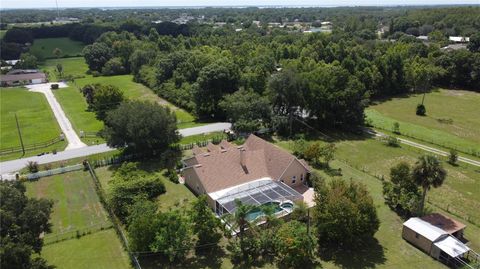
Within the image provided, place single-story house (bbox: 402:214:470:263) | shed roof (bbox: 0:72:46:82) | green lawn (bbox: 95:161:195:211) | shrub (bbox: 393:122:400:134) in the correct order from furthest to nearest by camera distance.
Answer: shed roof (bbox: 0:72:46:82) → shrub (bbox: 393:122:400:134) → green lawn (bbox: 95:161:195:211) → single-story house (bbox: 402:214:470:263)

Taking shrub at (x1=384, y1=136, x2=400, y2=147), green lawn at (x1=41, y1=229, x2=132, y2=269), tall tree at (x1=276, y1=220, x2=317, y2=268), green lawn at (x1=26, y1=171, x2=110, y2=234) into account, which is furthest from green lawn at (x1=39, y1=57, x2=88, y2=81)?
tall tree at (x1=276, y1=220, x2=317, y2=268)

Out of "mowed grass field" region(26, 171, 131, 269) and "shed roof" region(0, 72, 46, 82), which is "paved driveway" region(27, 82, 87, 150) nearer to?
"shed roof" region(0, 72, 46, 82)

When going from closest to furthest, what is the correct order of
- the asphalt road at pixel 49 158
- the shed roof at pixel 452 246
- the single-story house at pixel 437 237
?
the shed roof at pixel 452 246
the single-story house at pixel 437 237
the asphalt road at pixel 49 158

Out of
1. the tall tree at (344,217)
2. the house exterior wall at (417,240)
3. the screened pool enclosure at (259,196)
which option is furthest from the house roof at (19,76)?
the house exterior wall at (417,240)

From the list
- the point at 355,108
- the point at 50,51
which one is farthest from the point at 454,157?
the point at 50,51

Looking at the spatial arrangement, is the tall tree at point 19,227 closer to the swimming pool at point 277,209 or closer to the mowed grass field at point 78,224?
the mowed grass field at point 78,224

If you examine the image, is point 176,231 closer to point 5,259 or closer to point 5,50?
point 5,259
